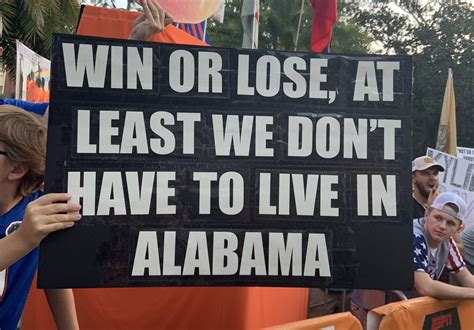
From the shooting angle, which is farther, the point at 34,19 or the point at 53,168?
the point at 34,19

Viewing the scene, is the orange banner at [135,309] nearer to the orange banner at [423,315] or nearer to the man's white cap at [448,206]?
the orange banner at [423,315]

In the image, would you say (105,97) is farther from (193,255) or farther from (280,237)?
(280,237)

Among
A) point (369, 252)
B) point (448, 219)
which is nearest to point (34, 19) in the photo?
point (448, 219)

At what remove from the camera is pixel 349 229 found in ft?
7.74

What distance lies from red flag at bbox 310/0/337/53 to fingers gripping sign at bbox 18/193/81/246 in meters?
5.70

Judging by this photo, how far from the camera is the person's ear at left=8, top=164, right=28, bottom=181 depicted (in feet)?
6.45

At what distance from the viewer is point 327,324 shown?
2.64 m

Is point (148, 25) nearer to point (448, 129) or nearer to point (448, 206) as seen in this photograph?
point (448, 206)

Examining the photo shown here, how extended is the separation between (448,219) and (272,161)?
2000 mm

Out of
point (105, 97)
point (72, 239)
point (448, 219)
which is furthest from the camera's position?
point (448, 219)

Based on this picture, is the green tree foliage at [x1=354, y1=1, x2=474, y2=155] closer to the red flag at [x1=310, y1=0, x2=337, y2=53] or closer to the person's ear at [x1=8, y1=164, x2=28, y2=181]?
the red flag at [x1=310, y1=0, x2=337, y2=53]

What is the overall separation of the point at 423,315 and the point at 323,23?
482 centimetres

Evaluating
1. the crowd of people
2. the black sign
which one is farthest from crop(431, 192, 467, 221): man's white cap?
the crowd of people

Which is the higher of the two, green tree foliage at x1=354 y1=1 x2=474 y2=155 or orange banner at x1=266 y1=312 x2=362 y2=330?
green tree foliage at x1=354 y1=1 x2=474 y2=155
